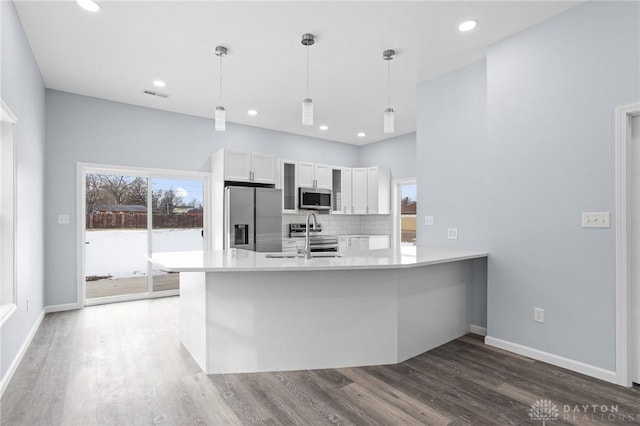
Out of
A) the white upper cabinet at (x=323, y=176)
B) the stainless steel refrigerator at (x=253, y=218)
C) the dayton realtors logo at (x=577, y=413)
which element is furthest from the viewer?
the white upper cabinet at (x=323, y=176)

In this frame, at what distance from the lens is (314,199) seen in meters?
6.28

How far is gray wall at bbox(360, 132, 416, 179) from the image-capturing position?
645 centimetres

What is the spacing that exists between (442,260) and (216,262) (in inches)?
69.3

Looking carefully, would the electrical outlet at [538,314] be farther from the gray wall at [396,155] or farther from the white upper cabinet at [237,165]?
the white upper cabinet at [237,165]

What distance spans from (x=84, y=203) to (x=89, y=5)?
280 cm

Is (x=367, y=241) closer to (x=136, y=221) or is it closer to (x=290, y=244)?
(x=290, y=244)

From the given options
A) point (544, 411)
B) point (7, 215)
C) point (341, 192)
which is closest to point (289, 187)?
point (341, 192)

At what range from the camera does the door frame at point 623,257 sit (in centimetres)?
236

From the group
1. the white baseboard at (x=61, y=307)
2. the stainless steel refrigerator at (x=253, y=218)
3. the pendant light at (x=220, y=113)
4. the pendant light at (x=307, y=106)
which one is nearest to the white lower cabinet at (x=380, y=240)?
the stainless steel refrigerator at (x=253, y=218)

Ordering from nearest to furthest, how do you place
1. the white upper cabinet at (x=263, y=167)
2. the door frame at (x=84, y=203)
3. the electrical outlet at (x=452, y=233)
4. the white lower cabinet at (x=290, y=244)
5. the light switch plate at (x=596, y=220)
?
the light switch plate at (x=596, y=220)
the electrical outlet at (x=452, y=233)
the door frame at (x=84, y=203)
the white upper cabinet at (x=263, y=167)
the white lower cabinet at (x=290, y=244)

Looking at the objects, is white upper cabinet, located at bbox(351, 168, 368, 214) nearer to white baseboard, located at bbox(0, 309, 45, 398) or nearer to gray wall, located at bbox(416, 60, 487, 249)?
gray wall, located at bbox(416, 60, 487, 249)

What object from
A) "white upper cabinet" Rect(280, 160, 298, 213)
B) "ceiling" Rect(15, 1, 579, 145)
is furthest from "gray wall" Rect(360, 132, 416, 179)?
"white upper cabinet" Rect(280, 160, 298, 213)

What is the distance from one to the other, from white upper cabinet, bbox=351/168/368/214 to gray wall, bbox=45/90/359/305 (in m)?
2.32

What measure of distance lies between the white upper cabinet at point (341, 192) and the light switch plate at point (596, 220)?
4418mm
